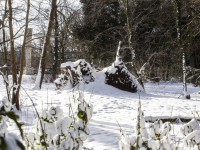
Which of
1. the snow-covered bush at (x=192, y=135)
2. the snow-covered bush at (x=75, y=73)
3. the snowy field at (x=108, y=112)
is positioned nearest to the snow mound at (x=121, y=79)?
the snowy field at (x=108, y=112)

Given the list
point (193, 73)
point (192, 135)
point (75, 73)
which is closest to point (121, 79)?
point (75, 73)

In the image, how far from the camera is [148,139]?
1502mm

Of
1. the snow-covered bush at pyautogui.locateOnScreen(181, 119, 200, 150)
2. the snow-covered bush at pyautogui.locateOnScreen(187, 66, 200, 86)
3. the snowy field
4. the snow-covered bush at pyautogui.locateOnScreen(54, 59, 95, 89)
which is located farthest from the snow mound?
the snow-covered bush at pyautogui.locateOnScreen(181, 119, 200, 150)

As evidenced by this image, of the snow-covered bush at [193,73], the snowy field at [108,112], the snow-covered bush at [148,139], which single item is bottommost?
the snowy field at [108,112]

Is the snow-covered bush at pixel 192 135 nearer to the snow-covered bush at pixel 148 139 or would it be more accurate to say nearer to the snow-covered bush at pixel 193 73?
the snow-covered bush at pixel 148 139

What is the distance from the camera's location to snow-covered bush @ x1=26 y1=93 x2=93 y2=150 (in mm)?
1543

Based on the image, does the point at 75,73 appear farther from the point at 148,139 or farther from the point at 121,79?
the point at 148,139

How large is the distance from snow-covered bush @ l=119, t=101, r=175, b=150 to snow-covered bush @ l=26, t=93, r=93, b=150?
357 mm

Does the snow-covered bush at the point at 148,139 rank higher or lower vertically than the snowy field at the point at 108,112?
higher

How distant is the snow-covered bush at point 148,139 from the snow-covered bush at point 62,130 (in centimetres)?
36

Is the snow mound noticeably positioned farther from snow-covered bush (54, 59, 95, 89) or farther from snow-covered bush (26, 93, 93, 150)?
snow-covered bush (26, 93, 93, 150)

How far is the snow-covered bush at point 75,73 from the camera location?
28.5ft

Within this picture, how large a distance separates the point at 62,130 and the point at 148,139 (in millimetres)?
716

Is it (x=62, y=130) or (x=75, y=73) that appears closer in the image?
(x=62, y=130)
